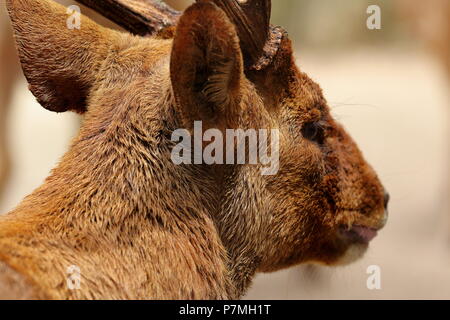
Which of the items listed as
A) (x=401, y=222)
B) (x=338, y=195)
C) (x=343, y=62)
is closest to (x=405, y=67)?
(x=343, y=62)

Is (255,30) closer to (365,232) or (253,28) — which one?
(253,28)

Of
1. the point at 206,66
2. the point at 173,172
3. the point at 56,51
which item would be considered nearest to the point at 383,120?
the point at 56,51

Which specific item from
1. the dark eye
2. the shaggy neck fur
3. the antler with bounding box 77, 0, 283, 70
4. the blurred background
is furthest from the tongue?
the blurred background

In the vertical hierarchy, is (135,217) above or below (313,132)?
below

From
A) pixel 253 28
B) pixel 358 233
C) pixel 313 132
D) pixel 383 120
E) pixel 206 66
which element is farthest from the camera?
pixel 383 120

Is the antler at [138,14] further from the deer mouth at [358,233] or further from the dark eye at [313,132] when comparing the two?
the deer mouth at [358,233]

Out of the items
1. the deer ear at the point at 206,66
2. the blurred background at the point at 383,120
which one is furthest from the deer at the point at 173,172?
the blurred background at the point at 383,120

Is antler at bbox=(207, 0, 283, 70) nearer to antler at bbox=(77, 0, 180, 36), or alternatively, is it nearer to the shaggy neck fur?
the shaggy neck fur

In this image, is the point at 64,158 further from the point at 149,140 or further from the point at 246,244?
the point at 246,244
